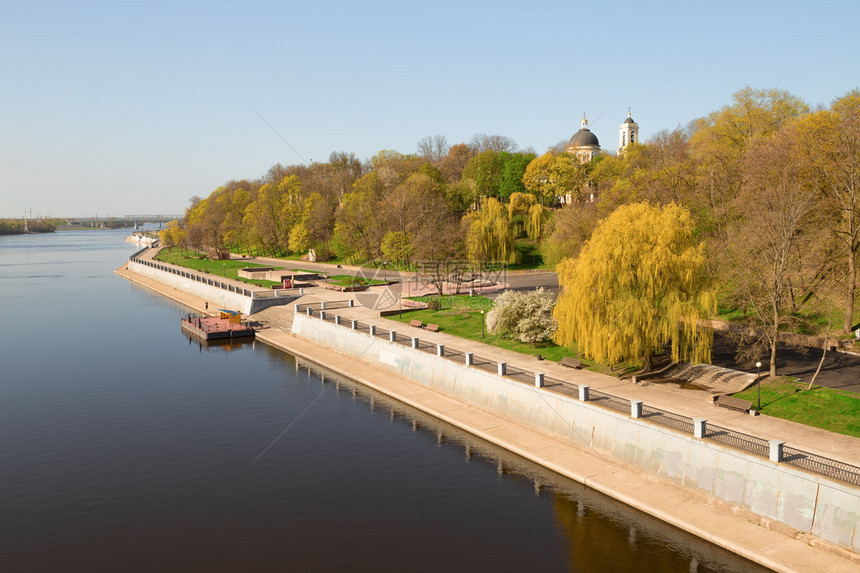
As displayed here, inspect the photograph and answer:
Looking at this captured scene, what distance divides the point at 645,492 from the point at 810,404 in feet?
29.8

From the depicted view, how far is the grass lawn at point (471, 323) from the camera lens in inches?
1467

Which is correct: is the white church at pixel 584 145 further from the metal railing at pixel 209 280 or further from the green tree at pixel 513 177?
the metal railing at pixel 209 280

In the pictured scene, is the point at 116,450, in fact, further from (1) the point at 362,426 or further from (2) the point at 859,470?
(2) the point at 859,470

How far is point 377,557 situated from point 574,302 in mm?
16760

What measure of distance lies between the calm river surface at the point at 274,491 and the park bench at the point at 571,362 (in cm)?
810

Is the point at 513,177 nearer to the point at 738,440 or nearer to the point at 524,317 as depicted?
the point at 524,317

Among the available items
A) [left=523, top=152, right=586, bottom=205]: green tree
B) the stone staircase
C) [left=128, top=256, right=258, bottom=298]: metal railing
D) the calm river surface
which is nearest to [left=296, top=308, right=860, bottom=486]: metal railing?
the calm river surface

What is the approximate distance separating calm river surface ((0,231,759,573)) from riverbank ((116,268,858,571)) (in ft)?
1.74

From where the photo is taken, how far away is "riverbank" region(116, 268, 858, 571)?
18.1m

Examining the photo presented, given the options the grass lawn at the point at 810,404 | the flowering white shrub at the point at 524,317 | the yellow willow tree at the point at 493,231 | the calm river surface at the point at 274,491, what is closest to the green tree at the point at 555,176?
the yellow willow tree at the point at 493,231

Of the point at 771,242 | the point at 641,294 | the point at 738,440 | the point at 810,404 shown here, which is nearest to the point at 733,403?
the point at 810,404

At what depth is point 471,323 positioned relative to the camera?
154 feet

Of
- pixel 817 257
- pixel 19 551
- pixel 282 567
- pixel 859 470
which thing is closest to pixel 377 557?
pixel 282 567

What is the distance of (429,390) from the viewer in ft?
120
